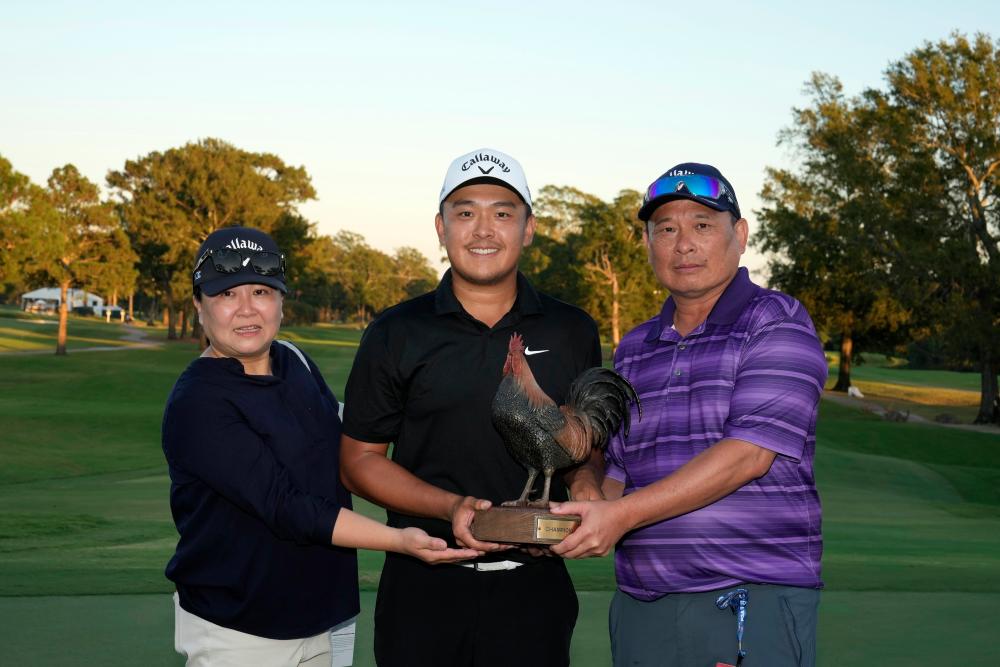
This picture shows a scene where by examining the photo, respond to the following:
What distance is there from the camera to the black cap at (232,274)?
357 centimetres

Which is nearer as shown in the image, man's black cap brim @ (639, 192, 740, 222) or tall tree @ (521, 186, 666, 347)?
man's black cap brim @ (639, 192, 740, 222)

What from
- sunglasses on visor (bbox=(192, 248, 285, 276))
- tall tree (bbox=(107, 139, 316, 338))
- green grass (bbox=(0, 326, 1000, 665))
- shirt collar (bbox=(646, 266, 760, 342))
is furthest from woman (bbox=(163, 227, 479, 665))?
tall tree (bbox=(107, 139, 316, 338))

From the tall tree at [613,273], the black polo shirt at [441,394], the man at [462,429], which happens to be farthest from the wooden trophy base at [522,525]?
the tall tree at [613,273]

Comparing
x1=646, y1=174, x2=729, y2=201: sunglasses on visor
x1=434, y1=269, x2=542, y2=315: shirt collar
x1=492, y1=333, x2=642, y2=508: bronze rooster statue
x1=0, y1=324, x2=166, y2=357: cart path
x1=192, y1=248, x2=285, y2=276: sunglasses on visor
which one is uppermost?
x1=646, y1=174, x2=729, y2=201: sunglasses on visor

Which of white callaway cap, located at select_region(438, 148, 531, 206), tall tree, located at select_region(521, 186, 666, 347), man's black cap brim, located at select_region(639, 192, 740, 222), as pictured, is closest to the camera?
man's black cap brim, located at select_region(639, 192, 740, 222)

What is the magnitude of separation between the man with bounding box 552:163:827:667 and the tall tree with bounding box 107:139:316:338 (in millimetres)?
54976

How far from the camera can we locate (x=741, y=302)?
3391 mm

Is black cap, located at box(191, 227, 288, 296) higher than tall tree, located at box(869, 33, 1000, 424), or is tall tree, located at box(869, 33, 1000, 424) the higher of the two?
tall tree, located at box(869, 33, 1000, 424)

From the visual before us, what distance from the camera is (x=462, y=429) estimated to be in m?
3.68

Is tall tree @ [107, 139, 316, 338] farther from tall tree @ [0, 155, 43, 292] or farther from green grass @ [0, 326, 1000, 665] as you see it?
green grass @ [0, 326, 1000, 665]

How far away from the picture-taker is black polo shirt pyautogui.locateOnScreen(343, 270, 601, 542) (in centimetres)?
369

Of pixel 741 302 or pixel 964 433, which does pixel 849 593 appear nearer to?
pixel 741 302

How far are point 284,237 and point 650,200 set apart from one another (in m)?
58.2

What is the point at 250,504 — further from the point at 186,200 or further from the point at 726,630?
the point at 186,200
